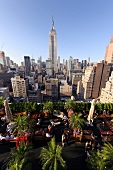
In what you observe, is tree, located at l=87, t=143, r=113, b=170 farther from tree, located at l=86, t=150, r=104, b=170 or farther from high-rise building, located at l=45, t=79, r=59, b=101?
high-rise building, located at l=45, t=79, r=59, b=101

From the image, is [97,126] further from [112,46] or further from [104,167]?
[112,46]

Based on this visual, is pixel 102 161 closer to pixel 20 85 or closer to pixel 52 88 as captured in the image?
pixel 52 88

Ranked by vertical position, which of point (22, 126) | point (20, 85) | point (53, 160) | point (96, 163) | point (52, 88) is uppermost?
point (22, 126)

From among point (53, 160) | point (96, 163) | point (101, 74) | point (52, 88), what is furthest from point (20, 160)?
point (101, 74)

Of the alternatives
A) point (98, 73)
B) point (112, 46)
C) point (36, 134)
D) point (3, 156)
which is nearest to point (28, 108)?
point (36, 134)

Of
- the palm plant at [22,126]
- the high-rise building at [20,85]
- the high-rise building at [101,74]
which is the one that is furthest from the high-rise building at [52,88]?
the palm plant at [22,126]

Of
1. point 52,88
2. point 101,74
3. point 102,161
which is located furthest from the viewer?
point 52,88

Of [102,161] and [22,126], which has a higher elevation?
[22,126]

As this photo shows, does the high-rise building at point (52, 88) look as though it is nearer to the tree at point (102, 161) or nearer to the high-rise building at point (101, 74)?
the high-rise building at point (101, 74)

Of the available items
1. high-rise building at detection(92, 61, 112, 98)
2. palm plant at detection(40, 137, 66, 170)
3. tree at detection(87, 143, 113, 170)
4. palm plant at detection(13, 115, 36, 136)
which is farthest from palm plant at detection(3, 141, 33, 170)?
high-rise building at detection(92, 61, 112, 98)

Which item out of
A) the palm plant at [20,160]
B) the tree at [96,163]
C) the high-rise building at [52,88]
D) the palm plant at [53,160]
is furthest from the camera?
the high-rise building at [52,88]

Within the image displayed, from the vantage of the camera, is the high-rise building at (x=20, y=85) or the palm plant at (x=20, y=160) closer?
the palm plant at (x=20, y=160)

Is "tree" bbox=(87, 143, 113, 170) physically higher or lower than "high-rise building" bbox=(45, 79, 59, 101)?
higher

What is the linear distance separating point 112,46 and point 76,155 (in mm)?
160324
